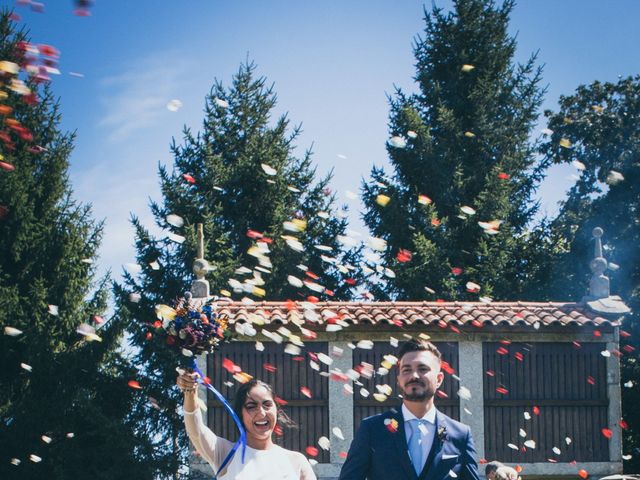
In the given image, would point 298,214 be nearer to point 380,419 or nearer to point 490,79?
point 490,79

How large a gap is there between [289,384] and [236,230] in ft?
26.3

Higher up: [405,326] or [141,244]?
[141,244]

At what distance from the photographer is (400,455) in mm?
3713

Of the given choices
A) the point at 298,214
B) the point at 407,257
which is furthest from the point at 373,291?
the point at 298,214

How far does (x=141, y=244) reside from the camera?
63.4 feet

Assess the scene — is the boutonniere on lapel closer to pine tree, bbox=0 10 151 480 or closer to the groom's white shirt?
the groom's white shirt

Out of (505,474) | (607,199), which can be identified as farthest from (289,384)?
(607,199)

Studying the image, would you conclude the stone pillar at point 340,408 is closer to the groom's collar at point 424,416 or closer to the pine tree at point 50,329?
the pine tree at point 50,329

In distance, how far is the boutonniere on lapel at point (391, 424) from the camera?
3805mm

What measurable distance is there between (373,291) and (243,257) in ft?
11.8

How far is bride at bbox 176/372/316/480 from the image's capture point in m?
4.37

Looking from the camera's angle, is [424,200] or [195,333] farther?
[424,200]

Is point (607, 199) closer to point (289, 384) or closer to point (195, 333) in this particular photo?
point (289, 384)

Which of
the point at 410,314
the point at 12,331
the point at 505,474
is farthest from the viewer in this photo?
the point at 12,331
